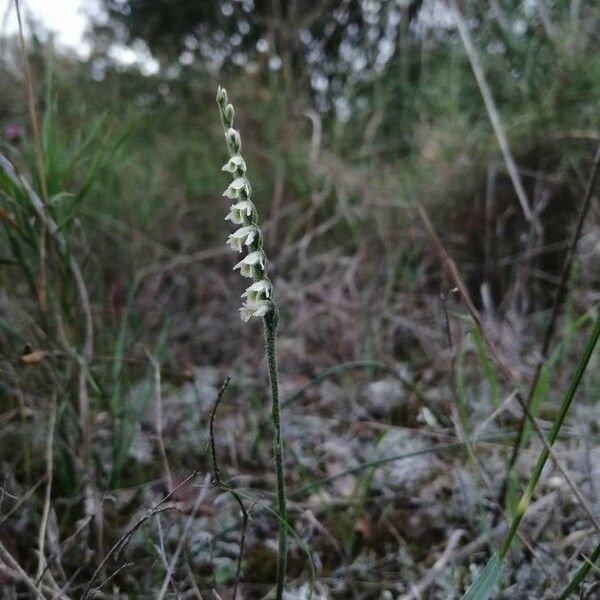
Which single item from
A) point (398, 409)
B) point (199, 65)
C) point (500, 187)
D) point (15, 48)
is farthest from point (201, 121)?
point (398, 409)

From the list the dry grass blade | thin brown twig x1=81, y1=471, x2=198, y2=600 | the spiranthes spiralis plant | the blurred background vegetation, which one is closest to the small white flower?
the spiranthes spiralis plant

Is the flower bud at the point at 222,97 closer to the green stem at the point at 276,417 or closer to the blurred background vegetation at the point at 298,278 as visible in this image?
the green stem at the point at 276,417

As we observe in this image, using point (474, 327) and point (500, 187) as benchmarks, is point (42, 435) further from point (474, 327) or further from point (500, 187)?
point (500, 187)

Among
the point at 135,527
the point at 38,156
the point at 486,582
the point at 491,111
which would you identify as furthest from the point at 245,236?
the point at 491,111

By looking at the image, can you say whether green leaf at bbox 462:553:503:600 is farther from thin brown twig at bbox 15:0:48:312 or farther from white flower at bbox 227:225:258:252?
thin brown twig at bbox 15:0:48:312

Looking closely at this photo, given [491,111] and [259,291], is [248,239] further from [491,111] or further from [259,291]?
[491,111]

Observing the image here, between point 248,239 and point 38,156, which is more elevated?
point 38,156
